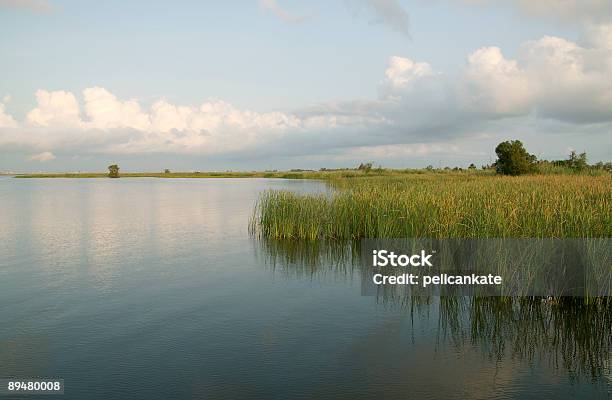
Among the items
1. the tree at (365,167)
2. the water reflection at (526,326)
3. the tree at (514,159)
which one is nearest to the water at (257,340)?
the water reflection at (526,326)

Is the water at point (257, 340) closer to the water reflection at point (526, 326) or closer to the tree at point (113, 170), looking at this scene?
the water reflection at point (526, 326)

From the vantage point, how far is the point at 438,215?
13.0m

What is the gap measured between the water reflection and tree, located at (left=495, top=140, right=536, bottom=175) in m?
31.6

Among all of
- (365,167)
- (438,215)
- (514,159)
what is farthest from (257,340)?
(365,167)

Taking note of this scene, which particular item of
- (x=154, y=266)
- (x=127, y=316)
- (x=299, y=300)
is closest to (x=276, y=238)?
(x=154, y=266)

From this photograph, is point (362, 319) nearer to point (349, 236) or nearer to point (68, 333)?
point (68, 333)

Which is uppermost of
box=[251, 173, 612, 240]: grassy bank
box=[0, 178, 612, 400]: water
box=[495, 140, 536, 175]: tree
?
box=[495, 140, 536, 175]: tree

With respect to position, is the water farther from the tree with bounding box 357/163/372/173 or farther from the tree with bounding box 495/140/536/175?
the tree with bounding box 357/163/372/173

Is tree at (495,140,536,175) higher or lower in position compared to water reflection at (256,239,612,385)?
higher

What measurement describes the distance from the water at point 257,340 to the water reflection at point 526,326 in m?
0.04

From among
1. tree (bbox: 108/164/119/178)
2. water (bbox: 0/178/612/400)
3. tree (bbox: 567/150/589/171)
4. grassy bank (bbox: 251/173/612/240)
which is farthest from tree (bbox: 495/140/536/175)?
tree (bbox: 108/164/119/178)


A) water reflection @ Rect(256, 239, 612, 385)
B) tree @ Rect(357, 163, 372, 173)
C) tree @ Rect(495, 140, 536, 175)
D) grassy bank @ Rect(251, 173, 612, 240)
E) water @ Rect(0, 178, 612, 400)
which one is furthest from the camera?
tree @ Rect(357, 163, 372, 173)

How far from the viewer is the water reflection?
24.3 feet

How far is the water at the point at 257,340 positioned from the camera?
21.6ft
